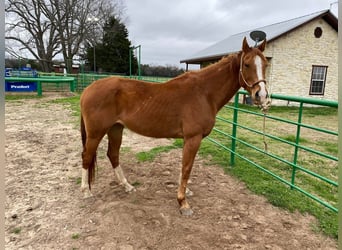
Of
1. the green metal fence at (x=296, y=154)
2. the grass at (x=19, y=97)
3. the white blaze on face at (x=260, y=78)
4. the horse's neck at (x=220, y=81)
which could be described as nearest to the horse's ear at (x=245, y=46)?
the white blaze on face at (x=260, y=78)

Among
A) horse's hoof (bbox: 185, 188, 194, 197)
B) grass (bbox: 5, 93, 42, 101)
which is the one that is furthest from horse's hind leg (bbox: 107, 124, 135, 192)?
grass (bbox: 5, 93, 42, 101)

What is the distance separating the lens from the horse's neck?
253cm

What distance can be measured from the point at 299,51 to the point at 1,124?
13.3 m

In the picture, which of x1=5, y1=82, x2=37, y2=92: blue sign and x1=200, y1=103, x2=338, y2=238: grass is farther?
x1=5, y1=82, x2=37, y2=92: blue sign

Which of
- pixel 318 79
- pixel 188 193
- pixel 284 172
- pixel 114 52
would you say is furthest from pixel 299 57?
pixel 114 52

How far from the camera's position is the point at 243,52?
7.55 ft

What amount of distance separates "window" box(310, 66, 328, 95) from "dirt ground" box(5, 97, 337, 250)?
10856mm

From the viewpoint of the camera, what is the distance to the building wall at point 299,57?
446 inches

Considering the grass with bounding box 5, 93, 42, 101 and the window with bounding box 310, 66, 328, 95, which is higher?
the window with bounding box 310, 66, 328, 95

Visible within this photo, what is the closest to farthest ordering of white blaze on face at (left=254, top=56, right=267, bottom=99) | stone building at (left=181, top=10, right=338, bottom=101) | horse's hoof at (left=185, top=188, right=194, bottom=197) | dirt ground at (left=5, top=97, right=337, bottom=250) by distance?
dirt ground at (left=5, top=97, right=337, bottom=250) → white blaze on face at (left=254, top=56, right=267, bottom=99) → horse's hoof at (left=185, top=188, right=194, bottom=197) → stone building at (left=181, top=10, right=338, bottom=101)

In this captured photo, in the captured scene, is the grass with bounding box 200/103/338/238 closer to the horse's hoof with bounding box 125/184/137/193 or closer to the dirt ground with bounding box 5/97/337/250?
the dirt ground with bounding box 5/97/337/250

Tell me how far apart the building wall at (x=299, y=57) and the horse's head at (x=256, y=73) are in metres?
9.87

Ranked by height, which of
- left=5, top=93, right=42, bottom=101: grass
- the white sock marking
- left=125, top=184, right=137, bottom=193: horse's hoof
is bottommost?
left=125, top=184, right=137, bottom=193: horse's hoof

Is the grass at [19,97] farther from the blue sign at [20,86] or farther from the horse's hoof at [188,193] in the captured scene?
the horse's hoof at [188,193]
